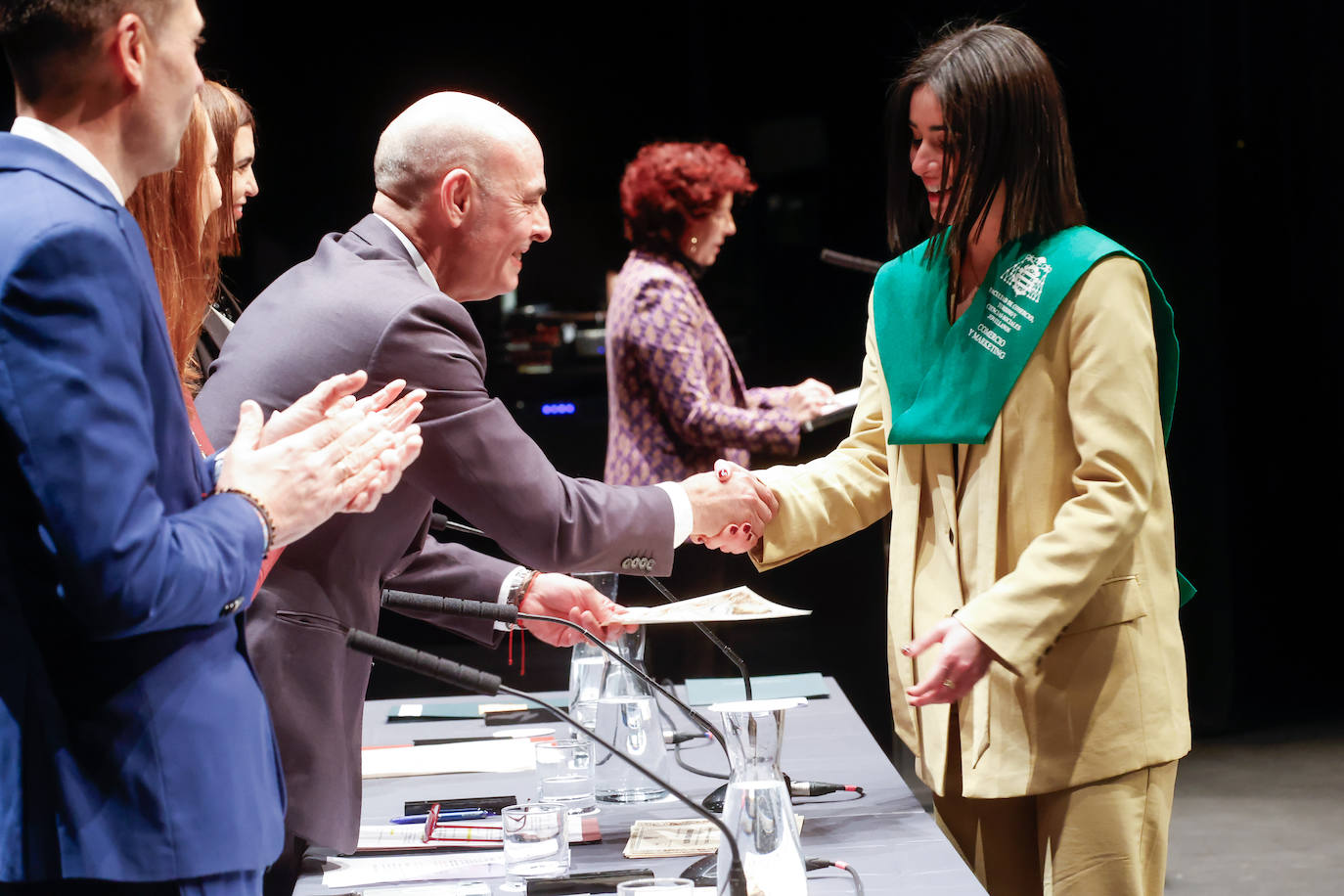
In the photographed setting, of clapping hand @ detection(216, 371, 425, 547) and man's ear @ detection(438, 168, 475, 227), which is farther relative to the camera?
man's ear @ detection(438, 168, 475, 227)

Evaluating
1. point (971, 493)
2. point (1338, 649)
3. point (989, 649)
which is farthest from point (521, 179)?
point (1338, 649)

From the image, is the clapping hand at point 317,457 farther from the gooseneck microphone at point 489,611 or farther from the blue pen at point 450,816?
the blue pen at point 450,816

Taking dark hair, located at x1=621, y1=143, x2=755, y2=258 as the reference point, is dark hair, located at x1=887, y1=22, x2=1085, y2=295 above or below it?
above

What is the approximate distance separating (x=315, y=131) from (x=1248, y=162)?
3.66 m

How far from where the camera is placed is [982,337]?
5.53 feet

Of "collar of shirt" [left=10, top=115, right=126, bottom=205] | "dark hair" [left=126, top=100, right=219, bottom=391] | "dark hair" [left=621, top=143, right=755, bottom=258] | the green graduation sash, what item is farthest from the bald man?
"dark hair" [left=621, top=143, right=755, bottom=258]

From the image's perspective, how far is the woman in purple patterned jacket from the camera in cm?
348

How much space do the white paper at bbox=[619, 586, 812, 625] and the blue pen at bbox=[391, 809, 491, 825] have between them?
1.04 ft

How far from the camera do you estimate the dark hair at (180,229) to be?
185 centimetres

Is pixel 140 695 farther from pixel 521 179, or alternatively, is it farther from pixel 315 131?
pixel 315 131

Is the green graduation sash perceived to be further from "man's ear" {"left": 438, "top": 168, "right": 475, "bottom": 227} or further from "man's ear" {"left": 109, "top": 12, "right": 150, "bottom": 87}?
"man's ear" {"left": 109, "top": 12, "right": 150, "bottom": 87}

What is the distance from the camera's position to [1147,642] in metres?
1.62

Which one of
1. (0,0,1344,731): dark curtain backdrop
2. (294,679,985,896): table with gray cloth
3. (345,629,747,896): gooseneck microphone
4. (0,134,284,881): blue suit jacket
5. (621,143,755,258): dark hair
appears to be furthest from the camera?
(0,0,1344,731): dark curtain backdrop

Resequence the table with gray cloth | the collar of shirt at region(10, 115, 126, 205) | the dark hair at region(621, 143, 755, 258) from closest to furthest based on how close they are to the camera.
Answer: the collar of shirt at region(10, 115, 126, 205) → the table with gray cloth → the dark hair at region(621, 143, 755, 258)
